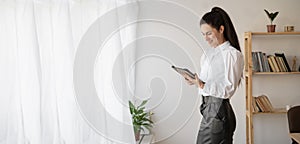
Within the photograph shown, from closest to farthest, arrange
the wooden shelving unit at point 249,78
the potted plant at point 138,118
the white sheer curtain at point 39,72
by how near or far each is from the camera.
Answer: the white sheer curtain at point 39,72
the potted plant at point 138,118
the wooden shelving unit at point 249,78

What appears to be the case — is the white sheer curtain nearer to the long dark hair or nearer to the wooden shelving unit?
the long dark hair

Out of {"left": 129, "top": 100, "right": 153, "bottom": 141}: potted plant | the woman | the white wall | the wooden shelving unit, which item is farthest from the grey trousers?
the wooden shelving unit

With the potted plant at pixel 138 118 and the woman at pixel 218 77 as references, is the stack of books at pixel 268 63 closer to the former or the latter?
the potted plant at pixel 138 118

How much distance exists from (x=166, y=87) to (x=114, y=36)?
0.82 meters

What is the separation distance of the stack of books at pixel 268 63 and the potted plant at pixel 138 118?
112 cm

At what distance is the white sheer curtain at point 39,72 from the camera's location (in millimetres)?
2215

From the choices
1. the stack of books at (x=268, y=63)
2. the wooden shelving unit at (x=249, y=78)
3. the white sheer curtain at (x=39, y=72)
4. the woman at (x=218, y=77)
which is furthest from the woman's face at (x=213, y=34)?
the stack of books at (x=268, y=63)

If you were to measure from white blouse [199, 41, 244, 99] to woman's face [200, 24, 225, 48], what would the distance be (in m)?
A: 0.03

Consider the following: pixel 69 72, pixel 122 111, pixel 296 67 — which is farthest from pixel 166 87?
pixel 296 67

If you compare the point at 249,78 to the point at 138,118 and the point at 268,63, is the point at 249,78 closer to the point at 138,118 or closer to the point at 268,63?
the point at 268,63

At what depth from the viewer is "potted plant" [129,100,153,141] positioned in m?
3.18

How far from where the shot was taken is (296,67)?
3.62 metres

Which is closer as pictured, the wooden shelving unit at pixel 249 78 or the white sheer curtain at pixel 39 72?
the white sheer curtain at pixel 39 72

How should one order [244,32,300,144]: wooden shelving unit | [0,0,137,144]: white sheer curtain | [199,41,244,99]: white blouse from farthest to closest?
1. [244,32,300,144]: wooden shelving unit
2. [0,0,137,144]: white sheer curtain
3. [199,41,244,99]: white blouse
